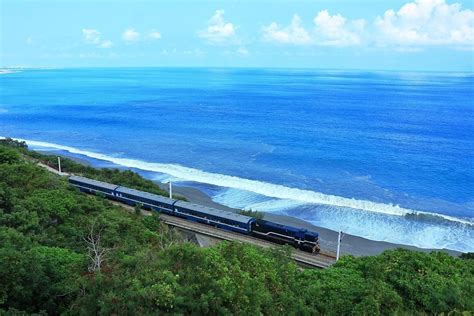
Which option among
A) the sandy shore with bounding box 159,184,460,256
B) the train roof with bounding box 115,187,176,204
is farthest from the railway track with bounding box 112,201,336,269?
the sandy shore with bounding box 159,184,460,256

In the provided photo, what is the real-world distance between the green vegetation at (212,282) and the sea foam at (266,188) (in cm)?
2679

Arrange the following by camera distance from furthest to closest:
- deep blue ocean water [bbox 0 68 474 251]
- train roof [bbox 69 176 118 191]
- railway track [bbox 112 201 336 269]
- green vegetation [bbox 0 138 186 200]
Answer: deep blue ocean water [bbox 0 68 474 251]
green vegetation [bbox 0 138 186 200]
train roof [bbox 69 176 118 191]
railway track [bbox 112 201 336 269]

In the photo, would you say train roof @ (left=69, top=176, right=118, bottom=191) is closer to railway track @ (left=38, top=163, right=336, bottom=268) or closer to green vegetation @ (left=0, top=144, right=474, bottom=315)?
railway track @ (left=38, top=163, right=336, bottom=268)

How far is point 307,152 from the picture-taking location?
73.4 meters

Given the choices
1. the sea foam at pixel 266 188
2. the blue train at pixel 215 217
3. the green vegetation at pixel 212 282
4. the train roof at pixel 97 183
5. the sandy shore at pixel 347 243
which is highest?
the green vegetation at pixel 212 282

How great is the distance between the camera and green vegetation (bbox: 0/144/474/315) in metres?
14.7

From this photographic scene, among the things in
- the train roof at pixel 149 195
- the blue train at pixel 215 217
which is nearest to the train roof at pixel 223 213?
the blue train at pixel 215 217

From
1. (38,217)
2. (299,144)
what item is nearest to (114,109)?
(299,144)

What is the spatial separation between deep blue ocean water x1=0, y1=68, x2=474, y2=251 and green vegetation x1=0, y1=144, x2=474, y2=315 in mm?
23978

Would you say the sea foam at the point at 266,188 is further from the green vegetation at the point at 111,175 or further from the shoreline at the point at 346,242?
the green vegetation at the point at 111,175

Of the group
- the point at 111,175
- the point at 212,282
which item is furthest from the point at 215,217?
the point at 111,175

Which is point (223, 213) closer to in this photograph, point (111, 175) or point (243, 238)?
point (243, 238)

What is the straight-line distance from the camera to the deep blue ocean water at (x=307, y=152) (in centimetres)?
4912

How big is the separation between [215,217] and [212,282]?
2081cm
